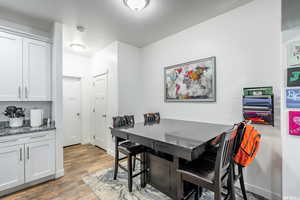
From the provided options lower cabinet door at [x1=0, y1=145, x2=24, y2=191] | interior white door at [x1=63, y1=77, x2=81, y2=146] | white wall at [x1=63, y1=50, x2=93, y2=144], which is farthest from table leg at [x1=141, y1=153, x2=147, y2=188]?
interior white door at [x1=63, y1=77, x2=81, y2=146]

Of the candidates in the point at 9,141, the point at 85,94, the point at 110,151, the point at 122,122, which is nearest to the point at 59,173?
the point at 9,141

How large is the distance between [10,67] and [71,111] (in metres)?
2.22

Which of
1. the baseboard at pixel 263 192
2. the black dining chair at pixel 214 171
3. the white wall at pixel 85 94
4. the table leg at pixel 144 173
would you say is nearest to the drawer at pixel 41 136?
the table leg at pixel 144 173

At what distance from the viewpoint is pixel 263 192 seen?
6.33 feet

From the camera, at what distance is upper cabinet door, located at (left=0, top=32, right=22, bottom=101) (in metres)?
2.23

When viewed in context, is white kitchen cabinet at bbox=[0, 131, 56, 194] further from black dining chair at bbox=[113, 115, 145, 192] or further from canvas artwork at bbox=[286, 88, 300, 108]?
canvas artwork at bbox=[286, 88, 300, 108]

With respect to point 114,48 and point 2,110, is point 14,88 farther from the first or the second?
point 114,48

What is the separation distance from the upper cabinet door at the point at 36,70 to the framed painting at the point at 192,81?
242cm

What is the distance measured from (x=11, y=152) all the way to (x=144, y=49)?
3.41 metres

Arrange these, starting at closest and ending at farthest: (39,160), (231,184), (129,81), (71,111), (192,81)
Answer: (231,184)
(39,160)
(192,81)
(129,81)
(71,111)

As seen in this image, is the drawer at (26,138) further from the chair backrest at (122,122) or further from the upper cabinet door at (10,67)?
the chair backrest at (122,122)

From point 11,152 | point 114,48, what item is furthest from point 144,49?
point 11,152

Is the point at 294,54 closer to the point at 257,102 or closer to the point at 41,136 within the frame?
the point at 257,102

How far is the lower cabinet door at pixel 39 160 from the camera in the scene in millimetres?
2168
